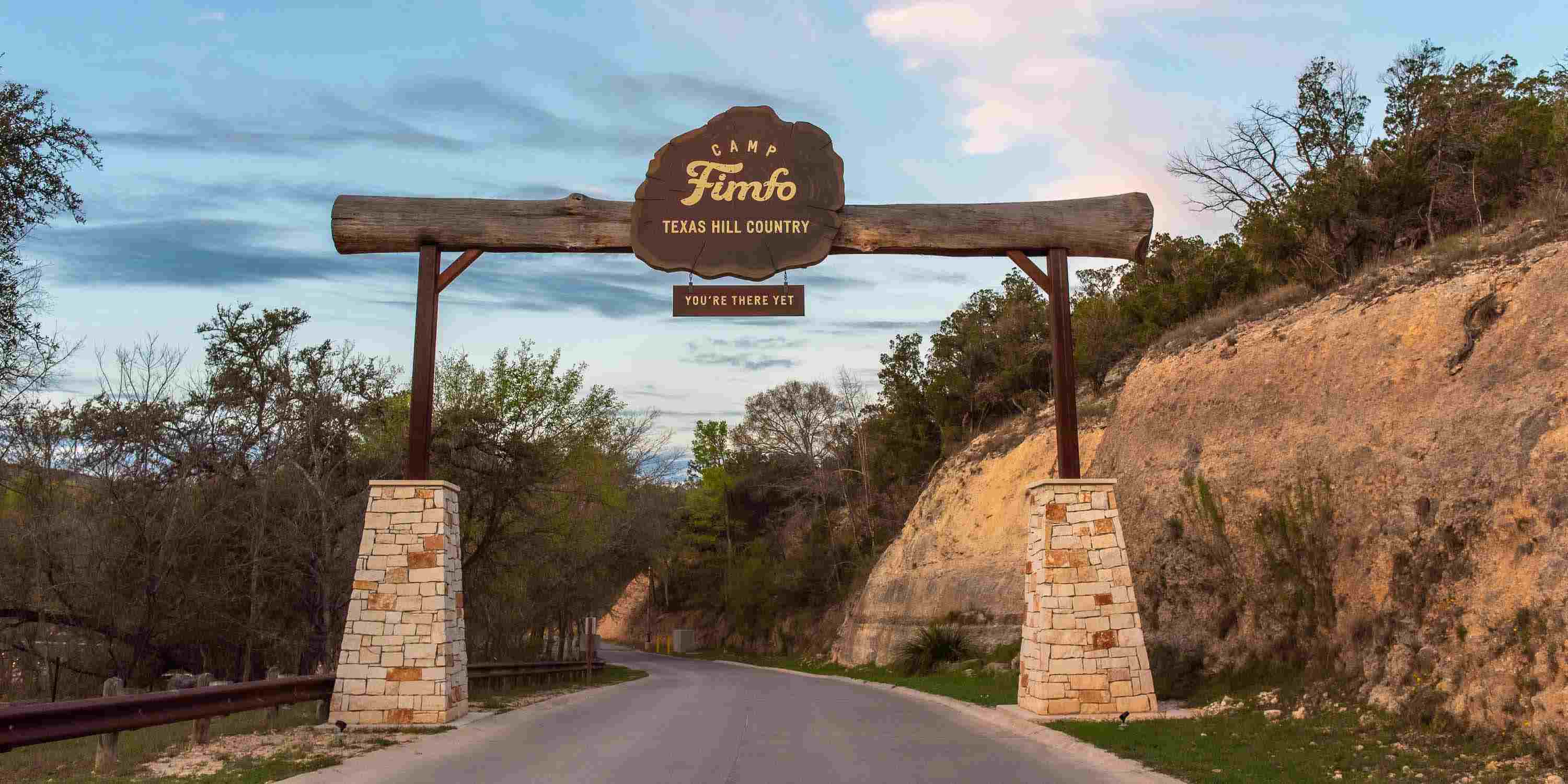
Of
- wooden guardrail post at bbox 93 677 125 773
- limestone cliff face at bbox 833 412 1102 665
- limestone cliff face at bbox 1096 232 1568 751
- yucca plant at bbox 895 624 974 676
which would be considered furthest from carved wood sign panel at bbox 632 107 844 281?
yucca plant at bbox 895 624 974 676

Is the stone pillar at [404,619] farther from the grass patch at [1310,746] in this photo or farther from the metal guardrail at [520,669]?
the grass patch at [1310,746]

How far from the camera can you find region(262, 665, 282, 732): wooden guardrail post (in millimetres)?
12938

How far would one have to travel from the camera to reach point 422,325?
49.1ft

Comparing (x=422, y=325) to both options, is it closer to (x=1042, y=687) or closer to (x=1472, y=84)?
(x=1042, y=687)

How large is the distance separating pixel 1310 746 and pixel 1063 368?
635 cm

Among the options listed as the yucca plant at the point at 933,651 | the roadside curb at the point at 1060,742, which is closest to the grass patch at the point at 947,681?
the yucca plant at the point at 933,651

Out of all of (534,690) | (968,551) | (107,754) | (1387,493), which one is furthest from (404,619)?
(968,551)

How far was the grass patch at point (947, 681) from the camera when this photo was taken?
19219 millimetres

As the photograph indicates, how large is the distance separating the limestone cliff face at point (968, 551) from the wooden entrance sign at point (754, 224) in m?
14.6

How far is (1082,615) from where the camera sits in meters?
14.3

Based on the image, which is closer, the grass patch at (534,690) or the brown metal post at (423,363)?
the brown metal post at (423,363)

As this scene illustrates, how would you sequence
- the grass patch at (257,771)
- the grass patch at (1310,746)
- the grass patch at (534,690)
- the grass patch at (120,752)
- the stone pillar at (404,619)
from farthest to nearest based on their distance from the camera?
the grass patch at (534,690) → the stone pillar at (404,619) → the grass patch at (120,752) → the grass patch at (1310,746) → the grass patch at (257,771)

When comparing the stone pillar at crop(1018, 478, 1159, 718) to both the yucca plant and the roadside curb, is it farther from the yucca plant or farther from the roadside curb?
the yucca plant

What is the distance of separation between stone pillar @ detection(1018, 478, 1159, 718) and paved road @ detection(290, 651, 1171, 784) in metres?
1.19
